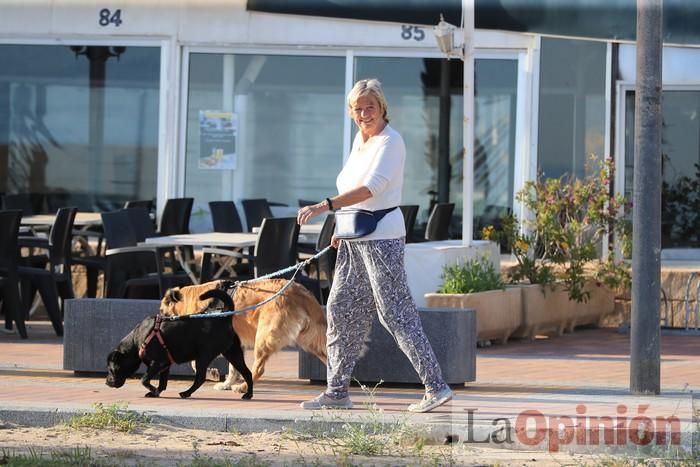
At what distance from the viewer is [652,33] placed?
835 centimetres

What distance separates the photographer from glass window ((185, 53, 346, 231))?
1577 centimetres

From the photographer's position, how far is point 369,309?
784cm

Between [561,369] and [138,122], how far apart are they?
7.51 metres

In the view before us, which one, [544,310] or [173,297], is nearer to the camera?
[173,297]

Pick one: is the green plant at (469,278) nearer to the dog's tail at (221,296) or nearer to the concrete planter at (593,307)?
the concrete planter at (593,307)

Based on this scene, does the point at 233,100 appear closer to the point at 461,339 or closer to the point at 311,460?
the point at 461,339

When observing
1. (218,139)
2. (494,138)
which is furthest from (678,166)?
(218,139)

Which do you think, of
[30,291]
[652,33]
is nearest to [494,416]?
[652,33]

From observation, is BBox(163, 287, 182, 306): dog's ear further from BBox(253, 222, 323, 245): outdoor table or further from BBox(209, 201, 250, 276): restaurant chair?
BBox(209, 201, 250, 276): restaurant chair

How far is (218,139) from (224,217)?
1.83 m

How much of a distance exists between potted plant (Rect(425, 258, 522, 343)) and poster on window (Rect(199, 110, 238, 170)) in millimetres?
4781

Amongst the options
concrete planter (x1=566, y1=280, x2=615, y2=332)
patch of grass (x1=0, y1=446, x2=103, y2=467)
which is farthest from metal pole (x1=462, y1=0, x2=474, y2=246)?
patch of grass (x1=0, y1=446, x2=103, y2=467)

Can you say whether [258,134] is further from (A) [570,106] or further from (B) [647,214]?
(B) [647,214]

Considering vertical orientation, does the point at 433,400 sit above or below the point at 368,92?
below
